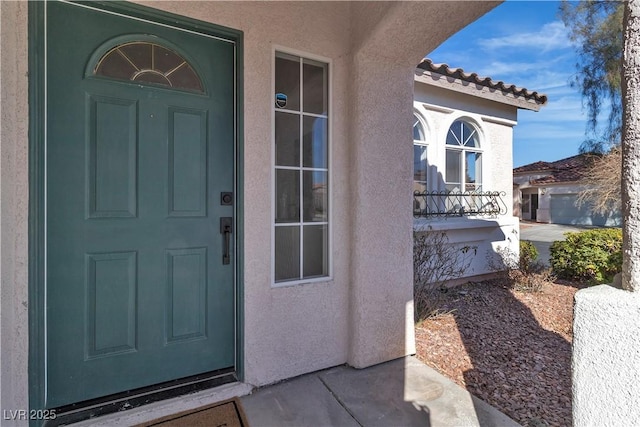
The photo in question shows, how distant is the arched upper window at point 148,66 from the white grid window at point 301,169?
0.78 m

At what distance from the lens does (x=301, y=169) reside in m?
3.06

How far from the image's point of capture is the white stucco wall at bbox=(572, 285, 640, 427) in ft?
3.36

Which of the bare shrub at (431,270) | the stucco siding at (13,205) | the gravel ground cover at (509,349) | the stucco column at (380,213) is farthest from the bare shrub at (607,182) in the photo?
the stucco siding at (13,205)

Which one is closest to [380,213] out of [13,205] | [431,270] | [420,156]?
[431,270]

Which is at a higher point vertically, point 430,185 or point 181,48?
point 181,48

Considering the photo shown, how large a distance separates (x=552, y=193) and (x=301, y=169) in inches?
966

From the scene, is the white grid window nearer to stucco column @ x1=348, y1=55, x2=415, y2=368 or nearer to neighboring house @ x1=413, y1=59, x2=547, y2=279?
stucco column @ x1=348, y1=55, x2=415, y2=368

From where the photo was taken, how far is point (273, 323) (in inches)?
112

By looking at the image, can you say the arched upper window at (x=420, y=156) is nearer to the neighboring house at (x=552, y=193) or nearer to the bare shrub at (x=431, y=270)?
the bare shrub at (x=431, y=270)

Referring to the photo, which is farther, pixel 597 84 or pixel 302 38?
pixel 597 84

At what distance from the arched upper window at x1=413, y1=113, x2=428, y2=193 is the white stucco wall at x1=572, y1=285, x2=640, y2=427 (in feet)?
17.6

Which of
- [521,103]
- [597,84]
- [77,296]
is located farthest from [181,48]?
[597,84]

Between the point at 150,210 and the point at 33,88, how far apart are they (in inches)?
42.6

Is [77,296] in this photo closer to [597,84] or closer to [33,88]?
[33,88]
